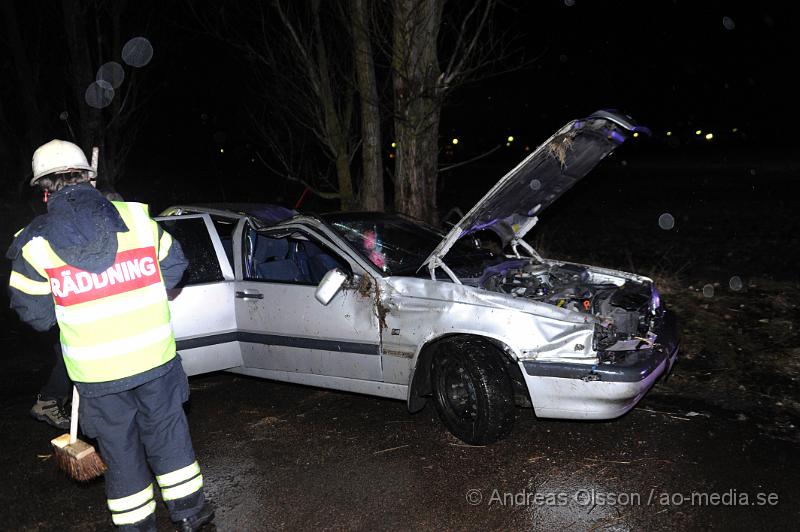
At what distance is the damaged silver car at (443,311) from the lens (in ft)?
13.4

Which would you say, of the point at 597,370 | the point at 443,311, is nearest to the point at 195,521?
the point at 443,311

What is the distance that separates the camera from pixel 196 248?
541 cm

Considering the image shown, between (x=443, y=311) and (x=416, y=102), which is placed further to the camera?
(x=416, y=102)

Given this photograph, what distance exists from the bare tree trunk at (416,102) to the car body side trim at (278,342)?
4078 millimetres

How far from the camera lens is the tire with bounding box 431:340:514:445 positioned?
4188 millimetres

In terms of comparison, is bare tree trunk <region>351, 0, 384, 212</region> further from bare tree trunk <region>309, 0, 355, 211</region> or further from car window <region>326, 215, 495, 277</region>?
car window <region>326, 215, 495, 277</region>

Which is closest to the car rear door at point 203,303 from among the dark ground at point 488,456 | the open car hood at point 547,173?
the dark ground at point 488,456

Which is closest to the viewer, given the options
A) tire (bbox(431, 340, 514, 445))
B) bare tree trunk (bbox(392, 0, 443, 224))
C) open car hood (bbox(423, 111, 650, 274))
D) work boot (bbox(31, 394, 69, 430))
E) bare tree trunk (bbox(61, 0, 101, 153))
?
tire (bbox(431, 340, 514, 445))

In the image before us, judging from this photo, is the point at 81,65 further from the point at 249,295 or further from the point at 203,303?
the point at 249,295

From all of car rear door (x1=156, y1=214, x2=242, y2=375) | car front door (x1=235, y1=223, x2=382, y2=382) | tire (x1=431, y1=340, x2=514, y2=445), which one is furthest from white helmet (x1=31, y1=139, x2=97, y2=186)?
tire (x1=431, y1=340, x2=514, y2=445)

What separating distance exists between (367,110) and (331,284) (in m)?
5.59

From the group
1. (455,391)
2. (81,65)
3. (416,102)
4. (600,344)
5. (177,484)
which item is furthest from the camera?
(81,65)

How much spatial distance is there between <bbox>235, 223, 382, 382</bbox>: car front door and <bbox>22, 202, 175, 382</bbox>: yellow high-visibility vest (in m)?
1.67

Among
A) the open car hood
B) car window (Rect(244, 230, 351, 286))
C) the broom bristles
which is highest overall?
the open car hood
